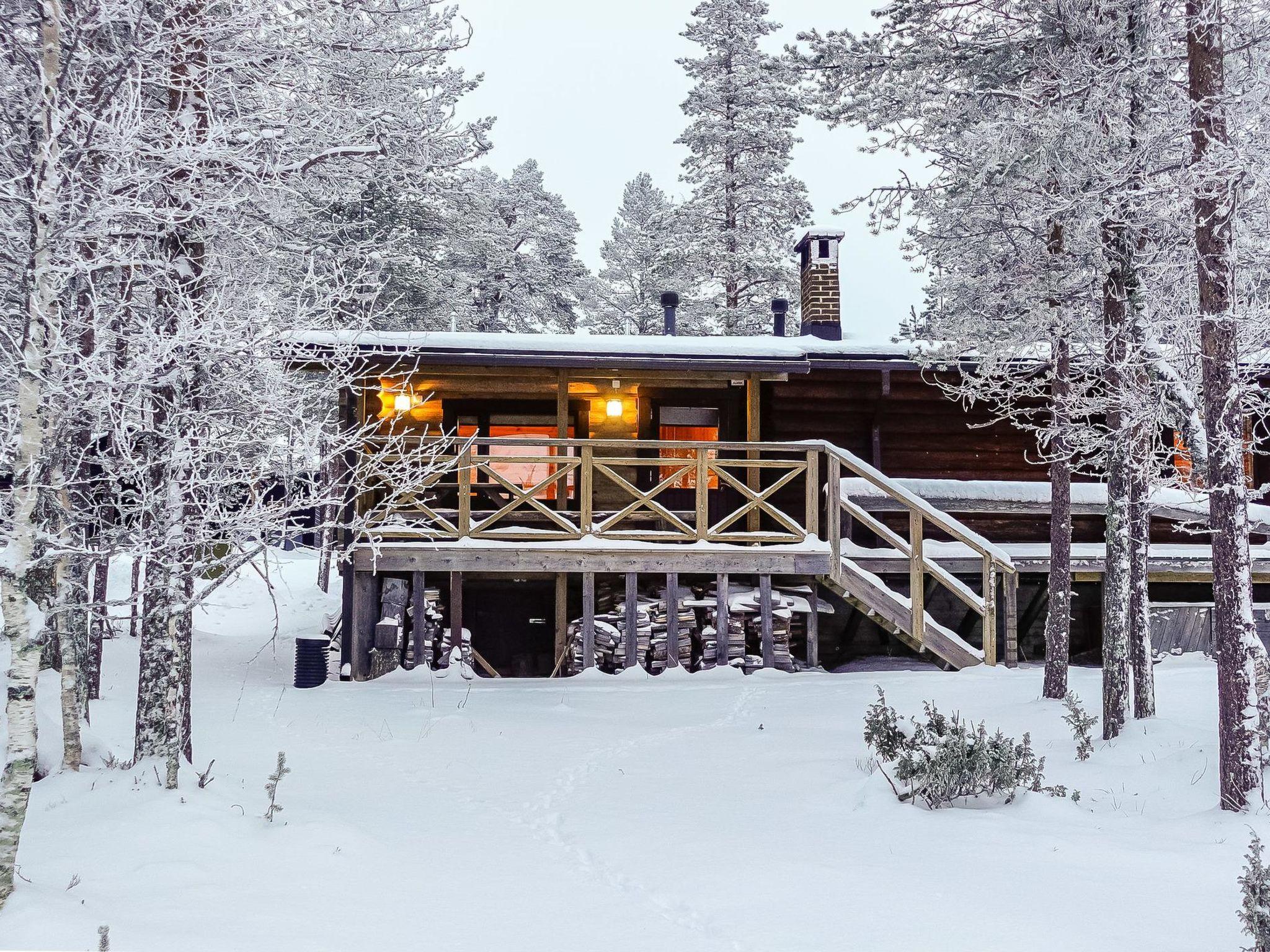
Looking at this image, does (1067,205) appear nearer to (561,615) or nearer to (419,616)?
(561,615)

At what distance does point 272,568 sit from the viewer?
30.5 metres

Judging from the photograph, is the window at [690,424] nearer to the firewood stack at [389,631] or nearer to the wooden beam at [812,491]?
the wooden beam at [812,491]

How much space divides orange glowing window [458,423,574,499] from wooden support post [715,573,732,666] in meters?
3.05

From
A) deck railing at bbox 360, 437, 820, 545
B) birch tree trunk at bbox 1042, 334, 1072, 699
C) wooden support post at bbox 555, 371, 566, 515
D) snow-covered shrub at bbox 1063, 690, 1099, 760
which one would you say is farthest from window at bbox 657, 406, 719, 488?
snow-covered shrub at bbox 1063, 690, 1099, 760

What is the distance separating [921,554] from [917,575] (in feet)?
0.79

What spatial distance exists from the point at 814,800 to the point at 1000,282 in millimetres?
5534

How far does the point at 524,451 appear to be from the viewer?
645 inches

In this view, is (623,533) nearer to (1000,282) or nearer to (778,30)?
(1000,282)

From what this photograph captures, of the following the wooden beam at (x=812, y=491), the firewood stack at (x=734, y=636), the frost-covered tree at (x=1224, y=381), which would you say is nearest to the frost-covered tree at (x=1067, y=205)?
the frost-covered tree at (x=1224, y=381)

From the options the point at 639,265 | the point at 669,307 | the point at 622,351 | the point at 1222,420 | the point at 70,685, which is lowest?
the point at 70,685

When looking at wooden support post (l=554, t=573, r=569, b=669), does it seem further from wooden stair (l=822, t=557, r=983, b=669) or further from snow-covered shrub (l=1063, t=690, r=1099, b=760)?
snow-covered shrub (l=1063, t=690, r=1099, b=760)

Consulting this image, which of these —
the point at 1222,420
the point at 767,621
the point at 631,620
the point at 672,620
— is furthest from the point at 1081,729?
the point at 631,620

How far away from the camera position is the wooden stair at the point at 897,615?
10.9m

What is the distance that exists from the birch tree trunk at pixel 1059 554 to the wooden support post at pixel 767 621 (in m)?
3.15
